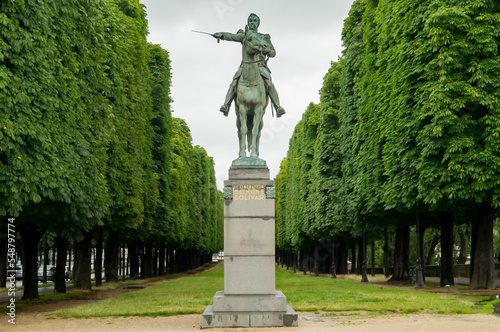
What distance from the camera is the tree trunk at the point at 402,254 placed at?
3750cm

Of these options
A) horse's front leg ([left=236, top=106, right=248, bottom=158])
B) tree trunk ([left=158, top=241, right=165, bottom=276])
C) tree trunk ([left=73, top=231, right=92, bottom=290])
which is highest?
horse's front leg ([left=236, top=106, right=248, bottom=158])

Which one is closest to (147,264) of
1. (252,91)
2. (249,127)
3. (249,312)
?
(249,127)

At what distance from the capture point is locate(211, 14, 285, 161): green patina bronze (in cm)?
1617

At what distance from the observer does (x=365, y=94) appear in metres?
34.9

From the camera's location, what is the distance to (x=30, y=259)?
24.3m

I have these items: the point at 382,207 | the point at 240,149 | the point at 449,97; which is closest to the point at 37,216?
the point at 240,149

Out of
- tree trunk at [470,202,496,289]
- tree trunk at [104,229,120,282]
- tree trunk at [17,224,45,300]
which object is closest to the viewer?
tree trunk at [17,224,45,300]

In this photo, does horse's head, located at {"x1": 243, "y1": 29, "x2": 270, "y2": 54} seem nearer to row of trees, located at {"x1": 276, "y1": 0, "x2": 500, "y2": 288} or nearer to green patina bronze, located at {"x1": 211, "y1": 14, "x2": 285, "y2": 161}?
green patina bronze, located at {"x1": 211, "y1": 14, "x2": 285, "y2": 161}

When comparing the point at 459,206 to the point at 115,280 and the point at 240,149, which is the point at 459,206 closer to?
the point at 240,149

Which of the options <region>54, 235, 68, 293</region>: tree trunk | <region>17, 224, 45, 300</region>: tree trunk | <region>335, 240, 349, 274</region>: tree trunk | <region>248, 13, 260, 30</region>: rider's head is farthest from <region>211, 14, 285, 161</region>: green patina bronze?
<region>335, 240, 349, 274</region>: tree trunk

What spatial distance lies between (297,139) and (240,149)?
177 feet

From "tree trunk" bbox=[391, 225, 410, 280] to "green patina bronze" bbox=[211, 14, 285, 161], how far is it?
23.8 meters

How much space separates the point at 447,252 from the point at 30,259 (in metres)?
22.5

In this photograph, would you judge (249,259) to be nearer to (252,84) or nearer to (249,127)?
(249,127)
